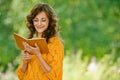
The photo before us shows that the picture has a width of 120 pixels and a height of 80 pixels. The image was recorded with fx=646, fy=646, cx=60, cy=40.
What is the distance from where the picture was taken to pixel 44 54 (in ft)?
20.2

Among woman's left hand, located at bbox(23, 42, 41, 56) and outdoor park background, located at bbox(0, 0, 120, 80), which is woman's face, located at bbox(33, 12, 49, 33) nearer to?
woman's left hand, located at bbox(23, 42, 41, 56)

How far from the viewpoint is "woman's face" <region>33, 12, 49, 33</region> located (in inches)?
247

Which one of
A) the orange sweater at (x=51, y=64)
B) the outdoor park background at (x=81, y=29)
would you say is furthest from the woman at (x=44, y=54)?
the outdoor park background at (x=81, y=29)

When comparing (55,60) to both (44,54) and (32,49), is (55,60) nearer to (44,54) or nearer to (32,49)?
(44,54)

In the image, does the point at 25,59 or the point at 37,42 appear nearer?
the point at 37,42

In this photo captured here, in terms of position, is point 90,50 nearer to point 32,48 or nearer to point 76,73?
point 76,73

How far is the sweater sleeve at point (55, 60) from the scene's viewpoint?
609 cm

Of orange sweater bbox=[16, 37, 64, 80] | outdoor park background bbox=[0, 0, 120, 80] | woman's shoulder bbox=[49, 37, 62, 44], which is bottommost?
orange sweater bbox=[16, 37, 64, 80]

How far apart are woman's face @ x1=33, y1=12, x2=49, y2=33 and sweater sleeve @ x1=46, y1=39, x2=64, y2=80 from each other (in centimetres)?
20

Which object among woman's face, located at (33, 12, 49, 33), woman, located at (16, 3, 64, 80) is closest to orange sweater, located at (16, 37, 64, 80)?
woman, located at (16, 3, 64, 80)

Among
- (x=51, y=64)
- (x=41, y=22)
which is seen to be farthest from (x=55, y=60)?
(x=41, y=22)

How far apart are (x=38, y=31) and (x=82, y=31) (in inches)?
480

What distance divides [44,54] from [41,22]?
1.07 feet

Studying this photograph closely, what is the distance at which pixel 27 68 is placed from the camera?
20.8ft
